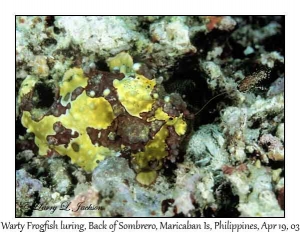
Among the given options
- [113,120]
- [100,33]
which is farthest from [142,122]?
[100,33]

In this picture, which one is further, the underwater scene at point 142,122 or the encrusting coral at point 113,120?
the encrusting coral at point 113,120

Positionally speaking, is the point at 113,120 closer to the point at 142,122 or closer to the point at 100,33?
the point at 142,122

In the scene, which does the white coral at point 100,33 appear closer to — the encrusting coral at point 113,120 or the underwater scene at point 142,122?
the underwater scene at point 142,122

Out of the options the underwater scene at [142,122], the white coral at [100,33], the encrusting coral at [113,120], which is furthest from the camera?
the white coral at [100,33]

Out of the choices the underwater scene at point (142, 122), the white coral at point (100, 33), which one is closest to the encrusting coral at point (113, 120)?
the underwater scene at point (142, 122)

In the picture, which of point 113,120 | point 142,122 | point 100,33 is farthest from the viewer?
point 100,33

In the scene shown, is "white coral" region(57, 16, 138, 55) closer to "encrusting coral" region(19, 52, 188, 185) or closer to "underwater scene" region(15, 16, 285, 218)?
"underwater scene" region(15, 16, 285, 218)

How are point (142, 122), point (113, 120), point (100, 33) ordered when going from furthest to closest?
point (100, 33) → point (113, 120) → point (142, 122)

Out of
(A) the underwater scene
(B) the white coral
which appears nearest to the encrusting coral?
(A) the underwater scene

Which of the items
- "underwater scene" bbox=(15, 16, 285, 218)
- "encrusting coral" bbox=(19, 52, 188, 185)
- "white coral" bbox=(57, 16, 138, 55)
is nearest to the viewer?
"underwater scene" bbox=(15, 16, 285, 218)

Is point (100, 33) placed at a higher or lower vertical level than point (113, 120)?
higher

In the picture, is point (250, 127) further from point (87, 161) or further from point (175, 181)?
point (87, 161)
